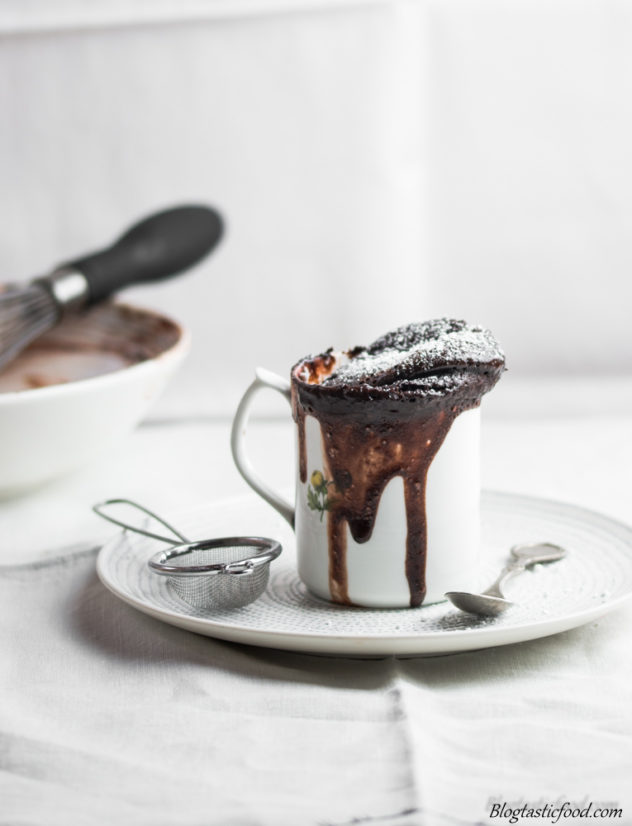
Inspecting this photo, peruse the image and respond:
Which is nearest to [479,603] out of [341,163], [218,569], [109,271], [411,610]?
[411,610]

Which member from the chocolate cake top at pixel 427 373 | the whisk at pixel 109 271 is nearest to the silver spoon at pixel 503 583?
the chocolate cake top at pixel 427 373

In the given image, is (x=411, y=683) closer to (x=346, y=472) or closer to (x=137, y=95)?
(x=346, y=472)

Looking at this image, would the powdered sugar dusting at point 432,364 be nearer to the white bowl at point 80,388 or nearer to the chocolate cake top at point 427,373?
the chocolate cake top at point 427,373

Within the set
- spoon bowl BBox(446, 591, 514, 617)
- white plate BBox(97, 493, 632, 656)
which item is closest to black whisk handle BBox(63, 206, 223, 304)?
white plate BBox(97, 493, 632, 656)

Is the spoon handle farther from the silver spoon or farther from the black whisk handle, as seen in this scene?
the black whisk handle

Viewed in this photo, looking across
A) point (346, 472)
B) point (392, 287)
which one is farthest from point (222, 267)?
point (346, 472)

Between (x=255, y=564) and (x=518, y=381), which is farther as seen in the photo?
(x=518, y=381)
